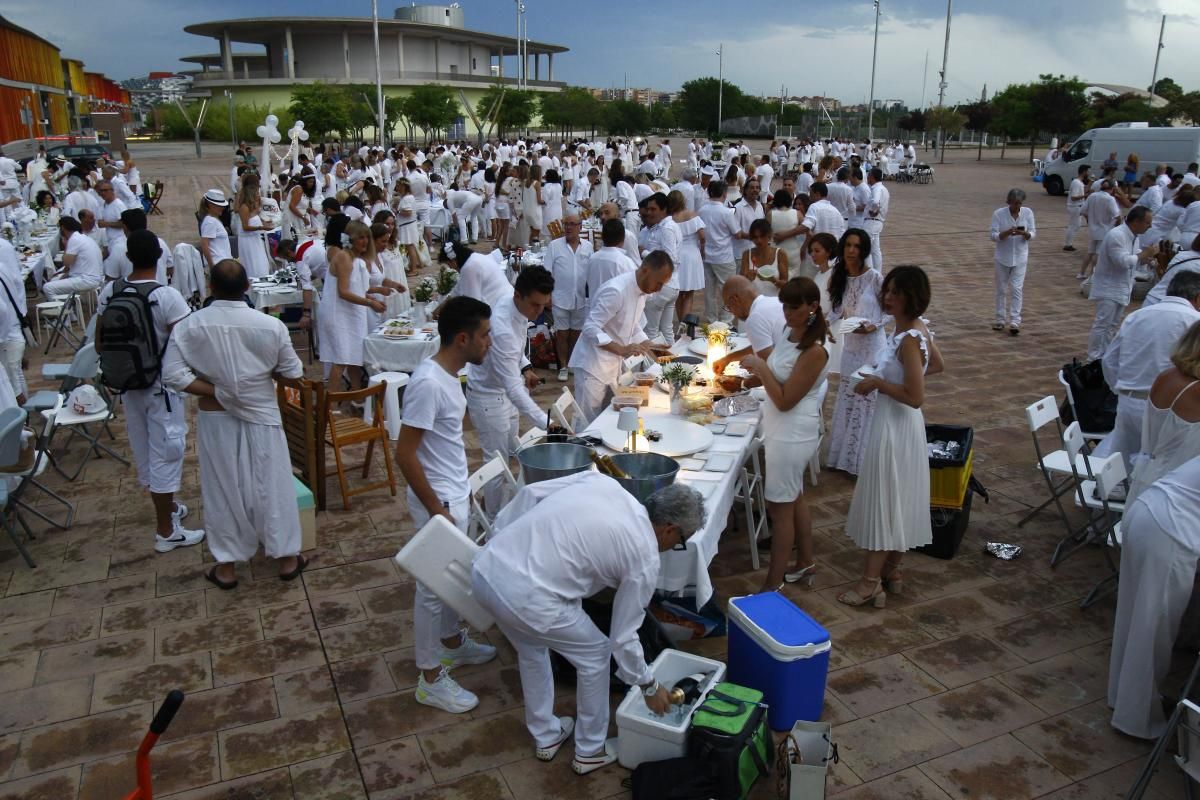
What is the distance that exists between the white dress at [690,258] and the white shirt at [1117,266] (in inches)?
167

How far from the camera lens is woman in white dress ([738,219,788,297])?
7668mm

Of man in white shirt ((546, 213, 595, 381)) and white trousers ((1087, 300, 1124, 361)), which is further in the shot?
white trousers ((1087, 300, 1124, 361))

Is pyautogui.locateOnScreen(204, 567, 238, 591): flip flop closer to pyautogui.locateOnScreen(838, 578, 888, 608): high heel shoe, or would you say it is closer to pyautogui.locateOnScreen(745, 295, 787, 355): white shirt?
pyautogui.locateOnScreen(745, 295, 787, 355): white shirt

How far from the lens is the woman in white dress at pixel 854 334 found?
6125 mm

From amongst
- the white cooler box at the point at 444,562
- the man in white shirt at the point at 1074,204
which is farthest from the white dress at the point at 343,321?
the man in white shirt at the point at 1074,204

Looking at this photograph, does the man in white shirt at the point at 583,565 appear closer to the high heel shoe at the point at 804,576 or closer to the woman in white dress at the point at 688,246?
the high heel shoe at the point at 804,576

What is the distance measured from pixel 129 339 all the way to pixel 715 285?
24.2 feet

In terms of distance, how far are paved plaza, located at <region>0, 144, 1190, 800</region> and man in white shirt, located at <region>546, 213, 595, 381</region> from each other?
3.17 metres

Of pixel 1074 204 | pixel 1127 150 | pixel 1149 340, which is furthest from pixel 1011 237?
pixel 1127 150

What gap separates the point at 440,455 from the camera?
3.73m

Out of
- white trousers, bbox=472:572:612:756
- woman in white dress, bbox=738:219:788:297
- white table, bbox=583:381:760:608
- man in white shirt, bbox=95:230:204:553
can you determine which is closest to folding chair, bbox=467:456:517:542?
white table, bbox=583:381:760:608

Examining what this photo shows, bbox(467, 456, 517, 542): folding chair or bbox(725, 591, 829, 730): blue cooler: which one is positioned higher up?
bbox(467, 456, 517, 542): folding chair

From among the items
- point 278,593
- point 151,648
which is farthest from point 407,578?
point 151,648

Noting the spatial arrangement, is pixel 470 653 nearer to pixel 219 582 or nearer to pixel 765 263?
pixel 219 582
